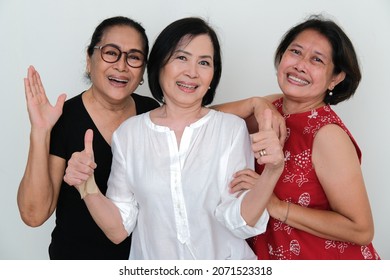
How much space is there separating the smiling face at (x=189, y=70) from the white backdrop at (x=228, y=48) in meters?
0.91

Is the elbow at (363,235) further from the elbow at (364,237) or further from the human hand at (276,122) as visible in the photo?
the human hand at (276,122)

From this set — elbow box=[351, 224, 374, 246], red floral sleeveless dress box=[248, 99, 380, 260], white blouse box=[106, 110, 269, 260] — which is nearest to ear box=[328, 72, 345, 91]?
red floral sleeveless dress box=[248, 99, 380, 260]

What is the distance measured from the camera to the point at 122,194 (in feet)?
5.24

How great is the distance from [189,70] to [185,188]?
39 centimetres

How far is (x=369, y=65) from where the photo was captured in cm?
247

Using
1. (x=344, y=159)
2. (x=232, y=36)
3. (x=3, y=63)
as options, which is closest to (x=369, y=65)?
(x=232, y=36)

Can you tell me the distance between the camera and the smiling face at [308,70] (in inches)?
66.2

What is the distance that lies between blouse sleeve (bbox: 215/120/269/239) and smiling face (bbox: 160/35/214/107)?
205mm

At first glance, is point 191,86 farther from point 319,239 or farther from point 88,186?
point 319,239

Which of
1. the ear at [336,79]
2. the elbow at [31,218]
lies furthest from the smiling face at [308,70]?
the elbow at [31,218]

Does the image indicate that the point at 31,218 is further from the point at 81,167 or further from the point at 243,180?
the point at 243,180

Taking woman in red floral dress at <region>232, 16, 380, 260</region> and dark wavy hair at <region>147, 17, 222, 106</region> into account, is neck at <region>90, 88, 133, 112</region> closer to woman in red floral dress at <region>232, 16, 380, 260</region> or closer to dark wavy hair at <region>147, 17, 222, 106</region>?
dark wavy hair at <region>147, 17, 222, 106</region>

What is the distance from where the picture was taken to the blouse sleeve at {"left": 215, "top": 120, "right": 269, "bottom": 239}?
148 cm

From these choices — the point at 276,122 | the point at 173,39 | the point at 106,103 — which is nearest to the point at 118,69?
the point at 106,103
